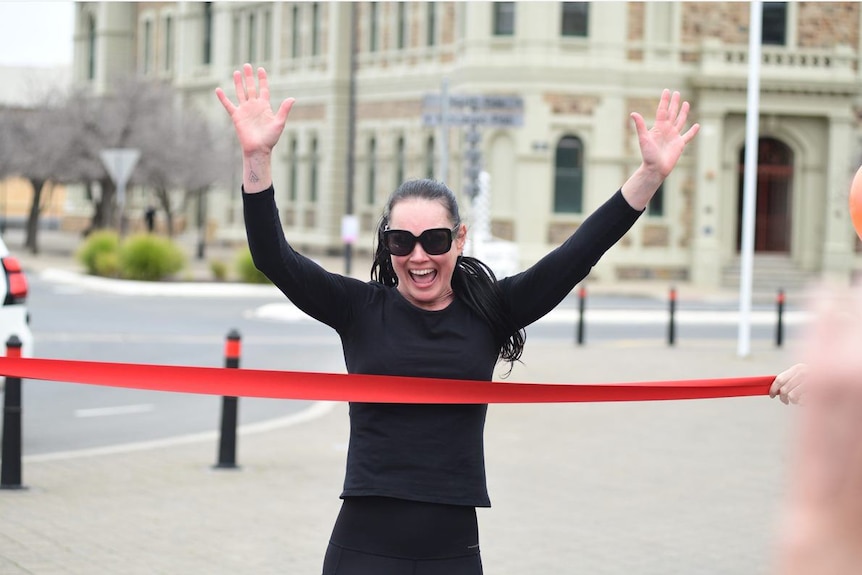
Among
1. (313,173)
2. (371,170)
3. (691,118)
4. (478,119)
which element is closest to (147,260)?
(371,170)

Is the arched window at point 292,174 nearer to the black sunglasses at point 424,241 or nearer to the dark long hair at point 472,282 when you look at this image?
the dark long hair at point 472,282

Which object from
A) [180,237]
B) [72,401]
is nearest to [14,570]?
[72,401]

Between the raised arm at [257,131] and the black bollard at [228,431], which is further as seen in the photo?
the black bollard at [228,431]

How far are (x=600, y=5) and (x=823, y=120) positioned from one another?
21.4ft

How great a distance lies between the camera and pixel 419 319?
151 inches

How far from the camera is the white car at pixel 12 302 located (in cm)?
1133

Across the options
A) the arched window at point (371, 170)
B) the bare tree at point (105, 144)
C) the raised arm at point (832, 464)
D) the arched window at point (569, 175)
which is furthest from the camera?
the arched window at point (371, 170)

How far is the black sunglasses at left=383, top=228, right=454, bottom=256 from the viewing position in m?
3.85

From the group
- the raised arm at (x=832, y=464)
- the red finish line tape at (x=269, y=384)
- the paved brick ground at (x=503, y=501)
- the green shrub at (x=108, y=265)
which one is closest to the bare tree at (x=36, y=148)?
the green shrub at (x=108, y=265)

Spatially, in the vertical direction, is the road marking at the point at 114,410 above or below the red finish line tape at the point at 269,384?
below

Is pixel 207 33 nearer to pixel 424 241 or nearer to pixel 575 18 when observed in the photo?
pixel 575 18

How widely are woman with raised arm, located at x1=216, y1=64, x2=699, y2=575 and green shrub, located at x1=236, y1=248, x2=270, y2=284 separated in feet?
99.2

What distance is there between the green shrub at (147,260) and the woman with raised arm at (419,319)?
31092 millimetres

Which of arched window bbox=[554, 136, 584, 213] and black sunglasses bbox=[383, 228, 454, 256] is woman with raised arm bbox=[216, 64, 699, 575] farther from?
arched window bbox=[554, 136, 584, 213]
